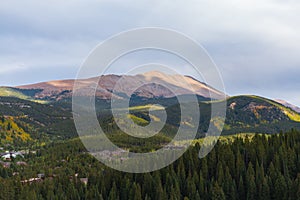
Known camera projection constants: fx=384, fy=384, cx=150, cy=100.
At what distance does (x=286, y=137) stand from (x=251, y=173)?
1929 inches

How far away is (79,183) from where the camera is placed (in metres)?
165

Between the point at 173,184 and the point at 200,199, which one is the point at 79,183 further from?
the point at 200,199

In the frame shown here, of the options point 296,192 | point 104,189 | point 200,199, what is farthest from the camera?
point 104,189

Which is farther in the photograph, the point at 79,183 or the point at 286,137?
the point at 286,137

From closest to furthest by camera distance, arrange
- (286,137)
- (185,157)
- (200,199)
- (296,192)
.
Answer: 1. (296,192)
2. (200,199)
3. (185,157)
4. (286,137)

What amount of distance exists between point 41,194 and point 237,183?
79.5 meters

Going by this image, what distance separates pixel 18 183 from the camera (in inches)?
6870

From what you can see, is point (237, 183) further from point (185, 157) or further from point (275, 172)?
point (185, 157)

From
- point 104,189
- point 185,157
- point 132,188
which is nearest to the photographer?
point 132,188

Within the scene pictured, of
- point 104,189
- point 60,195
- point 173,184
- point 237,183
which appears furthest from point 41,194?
point 237,183

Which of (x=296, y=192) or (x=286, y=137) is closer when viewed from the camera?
(x=296, y=192)

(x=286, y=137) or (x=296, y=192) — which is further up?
(x=286, y=137)

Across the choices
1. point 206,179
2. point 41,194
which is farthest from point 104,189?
point 206,179

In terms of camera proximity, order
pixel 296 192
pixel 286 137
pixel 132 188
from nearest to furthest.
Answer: pixel 296 192, pixel 132 188, pixel 286 137
